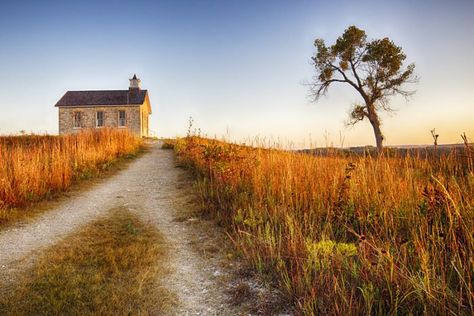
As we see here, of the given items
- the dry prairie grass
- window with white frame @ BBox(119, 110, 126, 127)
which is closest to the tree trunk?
the dry prairie grass

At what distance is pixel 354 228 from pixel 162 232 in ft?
10.0

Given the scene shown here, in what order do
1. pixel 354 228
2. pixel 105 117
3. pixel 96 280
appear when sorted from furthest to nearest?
pixel 105 117
pixel 354 228
pixel 96 280

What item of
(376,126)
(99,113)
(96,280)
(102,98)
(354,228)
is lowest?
(96,280)

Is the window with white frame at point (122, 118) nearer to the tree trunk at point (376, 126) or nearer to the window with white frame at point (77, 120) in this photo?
the window with white frame at point (77, 120)

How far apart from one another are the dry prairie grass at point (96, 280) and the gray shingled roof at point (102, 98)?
3025 cm

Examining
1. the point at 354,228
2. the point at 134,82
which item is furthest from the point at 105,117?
the point at 354,228

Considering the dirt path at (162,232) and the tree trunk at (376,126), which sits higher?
the tree trunk at (376,126)

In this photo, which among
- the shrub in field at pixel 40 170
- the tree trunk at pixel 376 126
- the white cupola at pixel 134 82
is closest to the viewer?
the shrub in field at pixel 40 170

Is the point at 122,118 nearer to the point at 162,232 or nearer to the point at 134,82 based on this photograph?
the point at 134,82

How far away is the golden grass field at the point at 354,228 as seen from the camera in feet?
8.68

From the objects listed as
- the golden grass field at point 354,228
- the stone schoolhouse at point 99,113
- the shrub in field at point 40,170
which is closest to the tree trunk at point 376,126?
the golden grass field at point 354,228

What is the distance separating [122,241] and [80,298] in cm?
167

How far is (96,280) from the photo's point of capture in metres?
3.76

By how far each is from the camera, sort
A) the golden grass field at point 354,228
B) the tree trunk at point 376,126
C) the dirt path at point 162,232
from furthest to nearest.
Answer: the tree trunk at point 376,126 < the dirt path at point 162,232 < the golden grass field at point 354,228
